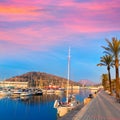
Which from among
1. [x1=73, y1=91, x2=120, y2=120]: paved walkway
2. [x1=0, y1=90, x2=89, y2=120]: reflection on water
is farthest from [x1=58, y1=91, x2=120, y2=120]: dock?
[x1=0, y1=90, x2=89, y2=120]: reflection on water

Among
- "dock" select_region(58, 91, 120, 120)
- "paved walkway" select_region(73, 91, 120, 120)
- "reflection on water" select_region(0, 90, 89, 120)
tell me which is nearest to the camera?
"dock" select_region(58, 91, 120, 120)

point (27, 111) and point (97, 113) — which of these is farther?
point (27, 111)

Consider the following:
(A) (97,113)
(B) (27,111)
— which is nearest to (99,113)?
(A) (97,113)

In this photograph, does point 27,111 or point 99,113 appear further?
point 27,111

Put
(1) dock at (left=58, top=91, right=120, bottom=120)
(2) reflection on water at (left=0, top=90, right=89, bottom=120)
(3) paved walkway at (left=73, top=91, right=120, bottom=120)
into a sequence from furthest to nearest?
(2) reflection on water at (left=0, top=90, right=89, bottom=120)
(3) paved walkway at (left=73, top=91, right=120, bottom=120)
(1) dock at (left=58, top=91, right=120, bottom=120)

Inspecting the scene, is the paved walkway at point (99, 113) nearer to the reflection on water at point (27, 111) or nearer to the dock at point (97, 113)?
the dock at point (97, 113)

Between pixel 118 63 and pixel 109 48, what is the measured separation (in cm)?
292

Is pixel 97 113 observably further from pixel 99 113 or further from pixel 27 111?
pixel 27 111

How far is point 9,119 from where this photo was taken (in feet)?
151

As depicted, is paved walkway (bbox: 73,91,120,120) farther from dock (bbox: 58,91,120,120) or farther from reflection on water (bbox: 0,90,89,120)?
reflection on water (bbox: 0,90,89,120)

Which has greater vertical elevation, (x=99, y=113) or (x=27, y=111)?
(x=99, y=113)

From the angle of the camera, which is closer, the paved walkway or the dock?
the dock

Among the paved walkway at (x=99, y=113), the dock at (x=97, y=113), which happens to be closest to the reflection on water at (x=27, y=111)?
the paved walkway at (x=99, y=113)

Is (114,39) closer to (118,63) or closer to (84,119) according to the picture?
(118,63)
